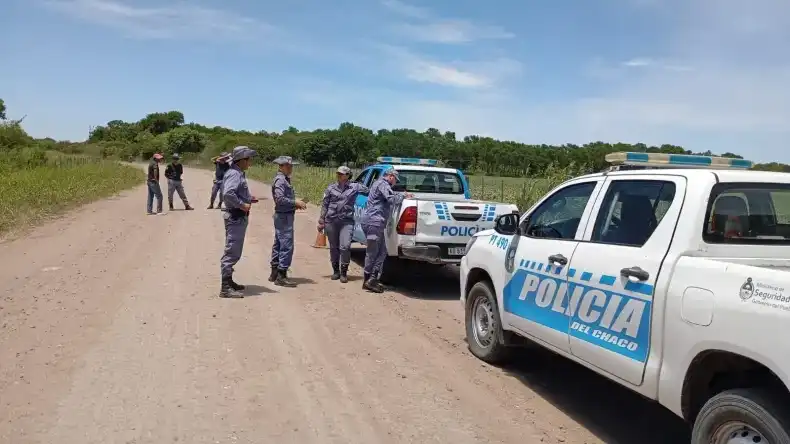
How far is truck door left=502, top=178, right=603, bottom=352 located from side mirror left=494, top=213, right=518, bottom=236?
4.1 inches

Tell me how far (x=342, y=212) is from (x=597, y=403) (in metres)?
5.27

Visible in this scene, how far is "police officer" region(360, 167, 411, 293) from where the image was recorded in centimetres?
895

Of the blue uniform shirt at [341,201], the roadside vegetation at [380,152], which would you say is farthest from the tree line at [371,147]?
the blue uniform shirt at [341,201]

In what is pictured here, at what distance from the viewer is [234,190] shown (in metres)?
8.20

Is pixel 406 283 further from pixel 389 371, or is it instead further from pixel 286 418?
pixel 286 418

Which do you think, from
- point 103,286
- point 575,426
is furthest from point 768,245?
point 103,286

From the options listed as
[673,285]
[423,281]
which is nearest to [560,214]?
[673,285]

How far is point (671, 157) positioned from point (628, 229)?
43.9 inches

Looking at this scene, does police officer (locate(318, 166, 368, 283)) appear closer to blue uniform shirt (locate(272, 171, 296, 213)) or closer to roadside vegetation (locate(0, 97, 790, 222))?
blue uniform shirt (locate(272, 171, 296, 213))

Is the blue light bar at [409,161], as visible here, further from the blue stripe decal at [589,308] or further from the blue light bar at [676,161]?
the blue light bar at [676,161]

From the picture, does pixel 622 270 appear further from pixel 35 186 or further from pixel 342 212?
pixel 35 186

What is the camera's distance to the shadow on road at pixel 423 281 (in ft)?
30.8

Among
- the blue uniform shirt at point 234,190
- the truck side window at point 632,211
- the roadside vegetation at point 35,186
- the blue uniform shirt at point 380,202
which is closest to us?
the truck side window at point 632,211

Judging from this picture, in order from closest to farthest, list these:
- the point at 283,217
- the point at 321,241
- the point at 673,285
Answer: the point at 673,285 < the point at 283,217 < the point at 321,241
